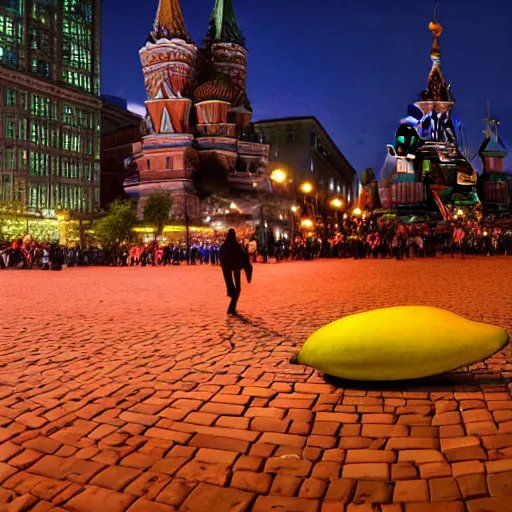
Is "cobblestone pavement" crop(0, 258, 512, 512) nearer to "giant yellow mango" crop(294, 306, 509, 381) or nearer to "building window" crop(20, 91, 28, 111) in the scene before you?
"giant yellow mango" crop(294, 306, 509, 381)

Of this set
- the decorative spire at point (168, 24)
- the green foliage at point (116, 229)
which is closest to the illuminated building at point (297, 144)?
the decorative spire at point (168, 24)

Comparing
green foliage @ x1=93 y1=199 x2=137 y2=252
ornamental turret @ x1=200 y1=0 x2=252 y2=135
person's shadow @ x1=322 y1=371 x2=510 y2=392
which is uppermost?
ornamental turret @ x1=200 y1=0 x2=252 y2=135

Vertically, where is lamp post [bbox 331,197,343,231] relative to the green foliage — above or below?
above

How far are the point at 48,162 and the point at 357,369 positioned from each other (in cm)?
7082

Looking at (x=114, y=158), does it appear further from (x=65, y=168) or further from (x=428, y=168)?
(x=428, y=168)

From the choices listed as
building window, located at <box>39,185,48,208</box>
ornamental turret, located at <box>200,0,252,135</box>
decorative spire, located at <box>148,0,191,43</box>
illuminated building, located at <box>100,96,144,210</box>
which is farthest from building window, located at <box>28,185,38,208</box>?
ornamental turret, located at <box>200,0,252,135</box>

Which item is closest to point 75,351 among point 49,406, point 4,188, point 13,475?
point 49,406

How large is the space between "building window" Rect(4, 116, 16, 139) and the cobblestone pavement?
6452cm

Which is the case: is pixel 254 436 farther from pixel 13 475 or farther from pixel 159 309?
pixel 159 309

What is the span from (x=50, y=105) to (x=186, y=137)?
2044cm

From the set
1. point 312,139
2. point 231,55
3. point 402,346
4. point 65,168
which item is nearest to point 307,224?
point 312,139

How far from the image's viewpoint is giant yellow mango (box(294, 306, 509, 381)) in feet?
16.3

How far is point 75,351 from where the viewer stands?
271 inches

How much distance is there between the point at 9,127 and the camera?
64.7 m
